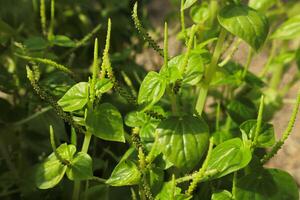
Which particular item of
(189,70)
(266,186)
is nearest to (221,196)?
(266,186)

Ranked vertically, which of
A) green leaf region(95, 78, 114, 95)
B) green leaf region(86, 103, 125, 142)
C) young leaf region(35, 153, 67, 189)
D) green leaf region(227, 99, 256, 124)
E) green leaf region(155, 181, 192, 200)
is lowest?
green leaf region(155, 181, 192, 200)

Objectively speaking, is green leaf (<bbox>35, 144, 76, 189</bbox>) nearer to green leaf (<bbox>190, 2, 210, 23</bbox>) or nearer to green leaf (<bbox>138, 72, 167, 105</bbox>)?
green leaf (<bbox>138, 72, 167, 105</bbox>)

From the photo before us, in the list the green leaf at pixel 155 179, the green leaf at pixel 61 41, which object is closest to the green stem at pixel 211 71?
the green leaf at pixel 155 179

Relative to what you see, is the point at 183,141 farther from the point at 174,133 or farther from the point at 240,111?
the point at 240,111

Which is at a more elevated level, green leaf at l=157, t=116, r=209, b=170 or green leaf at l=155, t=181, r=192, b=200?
green leaf at l=157, t=116, r=209, b=170

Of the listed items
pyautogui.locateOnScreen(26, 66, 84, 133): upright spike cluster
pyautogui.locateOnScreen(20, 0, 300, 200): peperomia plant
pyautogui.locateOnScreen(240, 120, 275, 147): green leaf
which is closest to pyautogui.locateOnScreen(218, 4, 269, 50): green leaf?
pyautogui.locateOnScreen(20, 0, 300, 200): peperomia plant

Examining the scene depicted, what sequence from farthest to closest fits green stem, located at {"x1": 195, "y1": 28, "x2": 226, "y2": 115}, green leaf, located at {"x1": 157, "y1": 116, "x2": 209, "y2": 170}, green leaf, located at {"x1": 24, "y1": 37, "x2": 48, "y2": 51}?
green leaf, located at {"x1": 24, "y1": 37, "x2": 48, "y2": 51} → green stem, located at {"x1": 195, "y1": 28, "x2": 226, "y2": 115} → green leaf, located at {"x1": 157, "y1": 116, "x2": 209, "y2": 170}
